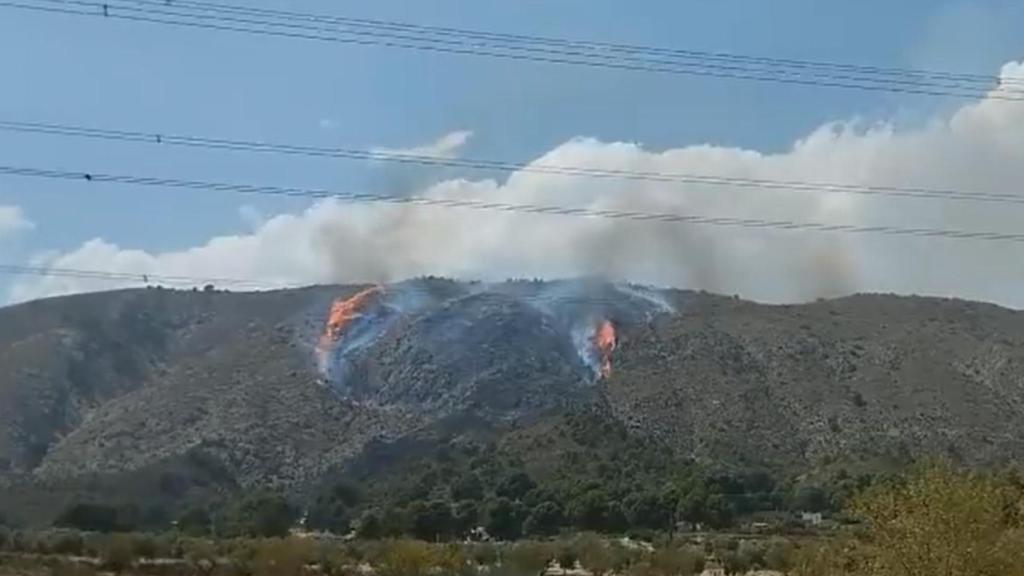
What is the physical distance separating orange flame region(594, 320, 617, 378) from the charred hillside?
458 mm

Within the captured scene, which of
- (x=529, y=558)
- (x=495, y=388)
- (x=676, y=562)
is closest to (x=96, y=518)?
(x=529, y=558)

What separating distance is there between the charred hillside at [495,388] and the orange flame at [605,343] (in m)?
0.46

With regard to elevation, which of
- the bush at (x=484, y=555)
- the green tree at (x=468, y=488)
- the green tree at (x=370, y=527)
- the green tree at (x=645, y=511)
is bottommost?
the bush at (x=484, y=555)

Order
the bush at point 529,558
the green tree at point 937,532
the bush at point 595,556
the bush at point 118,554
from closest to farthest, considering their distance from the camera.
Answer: the green tree at point 937,532
the bush at point 118,554
the bush at point 529,558
the bush at point 595,556

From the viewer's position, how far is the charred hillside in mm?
135625

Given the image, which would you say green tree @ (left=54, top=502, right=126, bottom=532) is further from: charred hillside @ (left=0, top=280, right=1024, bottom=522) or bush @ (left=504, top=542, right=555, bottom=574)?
bush @ (left=504, top=542, right=555, bottom=574)

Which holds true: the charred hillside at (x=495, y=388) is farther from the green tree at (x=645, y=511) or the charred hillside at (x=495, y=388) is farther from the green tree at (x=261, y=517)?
the green tree at (x=645, y=511)

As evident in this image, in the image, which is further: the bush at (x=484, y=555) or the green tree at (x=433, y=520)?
the green tree at (x=433, y=520)

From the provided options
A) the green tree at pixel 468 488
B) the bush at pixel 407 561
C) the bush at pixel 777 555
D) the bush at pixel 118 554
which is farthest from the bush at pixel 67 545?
the bush at pixel 777 555

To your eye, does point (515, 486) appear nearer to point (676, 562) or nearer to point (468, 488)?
point (468, 488)

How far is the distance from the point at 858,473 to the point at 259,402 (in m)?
71.2

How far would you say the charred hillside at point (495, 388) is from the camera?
445 feet

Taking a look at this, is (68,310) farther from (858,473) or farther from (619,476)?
(858,473)

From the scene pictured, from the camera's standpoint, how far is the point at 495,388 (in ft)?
578
